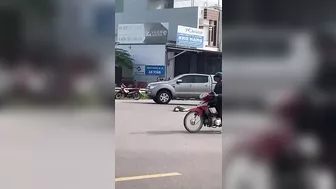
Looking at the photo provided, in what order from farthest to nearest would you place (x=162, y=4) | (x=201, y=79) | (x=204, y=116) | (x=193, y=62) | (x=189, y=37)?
1. (x=162, y=4)
2. (x=193, y=62)
3. (x=189, y=37)
4. (x=201, y=79)
5. (x=204, y=116)

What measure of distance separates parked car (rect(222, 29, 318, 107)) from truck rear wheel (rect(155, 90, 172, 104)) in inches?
434

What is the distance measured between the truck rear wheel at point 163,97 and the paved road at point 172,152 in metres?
4.70

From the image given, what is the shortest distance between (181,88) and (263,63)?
36.6 ft

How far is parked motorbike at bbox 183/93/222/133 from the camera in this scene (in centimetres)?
660

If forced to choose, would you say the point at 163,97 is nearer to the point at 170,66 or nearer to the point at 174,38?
the point at 170,66

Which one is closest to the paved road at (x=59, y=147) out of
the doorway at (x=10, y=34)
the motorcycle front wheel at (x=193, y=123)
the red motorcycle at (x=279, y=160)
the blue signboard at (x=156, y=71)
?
the doorway at (x=10, y=34)

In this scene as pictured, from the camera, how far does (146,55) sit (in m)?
18.6

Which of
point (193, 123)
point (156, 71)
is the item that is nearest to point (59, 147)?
point (193, 123)

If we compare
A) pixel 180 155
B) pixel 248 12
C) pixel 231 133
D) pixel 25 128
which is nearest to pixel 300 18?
pixel 248 12

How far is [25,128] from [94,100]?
35cm

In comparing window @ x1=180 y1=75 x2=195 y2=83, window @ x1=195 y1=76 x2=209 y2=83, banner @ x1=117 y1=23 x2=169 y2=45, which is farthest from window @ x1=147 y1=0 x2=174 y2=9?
window @ x1=195 y1=76 x2=209 y2=83

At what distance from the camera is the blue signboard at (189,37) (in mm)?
18031

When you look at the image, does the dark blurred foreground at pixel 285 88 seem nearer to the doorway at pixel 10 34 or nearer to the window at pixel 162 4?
the doorway at pixel 10 34

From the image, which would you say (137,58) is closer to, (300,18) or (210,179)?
(210,179)
